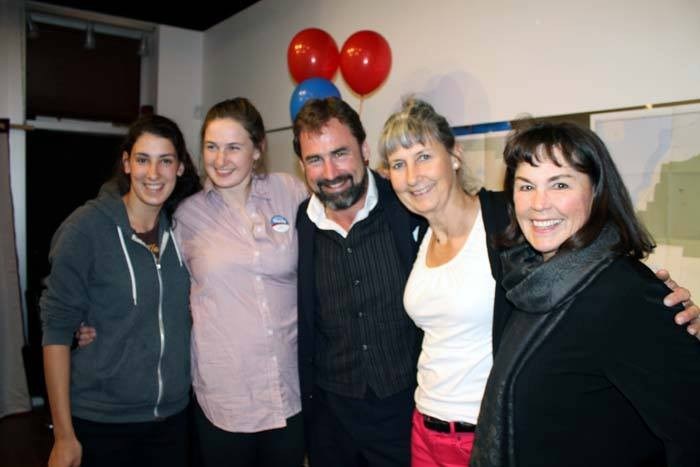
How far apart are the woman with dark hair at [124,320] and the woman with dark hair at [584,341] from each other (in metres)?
1.21

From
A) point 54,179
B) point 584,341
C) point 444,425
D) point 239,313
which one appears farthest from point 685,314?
point 54,179

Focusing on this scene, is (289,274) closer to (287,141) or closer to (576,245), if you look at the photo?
(576,245)

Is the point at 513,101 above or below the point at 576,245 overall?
above

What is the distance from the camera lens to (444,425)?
1.55m

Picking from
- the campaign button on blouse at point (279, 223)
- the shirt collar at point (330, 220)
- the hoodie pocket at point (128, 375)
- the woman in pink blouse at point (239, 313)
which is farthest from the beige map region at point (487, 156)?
the hoodie pocket at point (128, 375)

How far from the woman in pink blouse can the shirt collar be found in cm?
15

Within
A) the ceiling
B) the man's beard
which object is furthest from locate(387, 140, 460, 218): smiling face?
the ceiling

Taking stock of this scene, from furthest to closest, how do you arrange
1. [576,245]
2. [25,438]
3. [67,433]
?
1. [25,438]
2. [67,433]
3. [576,245]

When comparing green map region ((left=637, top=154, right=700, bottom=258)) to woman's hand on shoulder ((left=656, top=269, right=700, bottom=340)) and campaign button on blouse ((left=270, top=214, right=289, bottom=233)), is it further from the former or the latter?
campaign button on blouse ((left=270, top=214, right=289, bottom=233))

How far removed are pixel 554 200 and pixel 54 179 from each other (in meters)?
5.27

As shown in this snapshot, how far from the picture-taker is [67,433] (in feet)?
5.66

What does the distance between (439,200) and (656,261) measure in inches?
42.9

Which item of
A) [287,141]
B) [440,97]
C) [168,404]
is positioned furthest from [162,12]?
[168,404]

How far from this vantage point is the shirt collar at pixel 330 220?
190 centimetres
